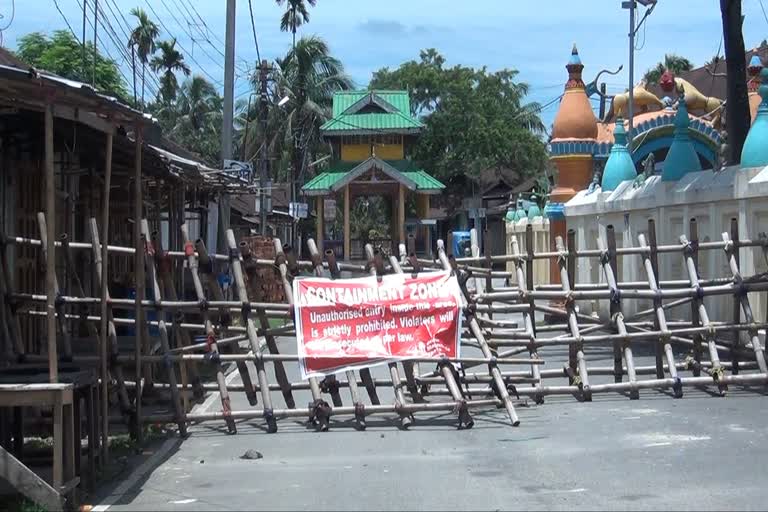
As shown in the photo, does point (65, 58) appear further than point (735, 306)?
Yes

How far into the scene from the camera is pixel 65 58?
3541cm

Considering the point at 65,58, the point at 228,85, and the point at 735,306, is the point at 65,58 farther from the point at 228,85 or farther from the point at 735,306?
the point at 735,306

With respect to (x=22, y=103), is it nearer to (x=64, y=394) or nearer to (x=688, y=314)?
(x=64, y=394)

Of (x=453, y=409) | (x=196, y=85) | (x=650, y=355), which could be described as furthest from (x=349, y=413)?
(x=196, y=85)

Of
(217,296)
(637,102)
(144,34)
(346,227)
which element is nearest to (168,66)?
(144,34)

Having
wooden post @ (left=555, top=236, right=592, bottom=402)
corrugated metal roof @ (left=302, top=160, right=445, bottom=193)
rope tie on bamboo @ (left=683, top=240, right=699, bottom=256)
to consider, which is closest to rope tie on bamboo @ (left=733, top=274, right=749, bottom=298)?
rope tie on bamboo @ (left=683, top=240, right=699, bottom=256)

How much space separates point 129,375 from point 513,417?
4.90m

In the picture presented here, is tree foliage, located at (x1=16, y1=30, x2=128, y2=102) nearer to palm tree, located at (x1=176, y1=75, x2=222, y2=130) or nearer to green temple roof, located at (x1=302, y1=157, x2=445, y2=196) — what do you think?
green temple roof, located at (x1=302, y1=157, x2=445, y2=196)

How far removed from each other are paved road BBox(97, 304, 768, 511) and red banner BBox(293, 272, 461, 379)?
77 centimetres

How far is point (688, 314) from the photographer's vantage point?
59.0 ft

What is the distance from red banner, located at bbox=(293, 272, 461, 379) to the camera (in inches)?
452

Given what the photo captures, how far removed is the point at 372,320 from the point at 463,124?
152 ft

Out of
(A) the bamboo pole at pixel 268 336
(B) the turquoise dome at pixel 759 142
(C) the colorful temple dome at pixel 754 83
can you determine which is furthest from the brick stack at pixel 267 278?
(C) the colorful temple dome at pixel 754 83

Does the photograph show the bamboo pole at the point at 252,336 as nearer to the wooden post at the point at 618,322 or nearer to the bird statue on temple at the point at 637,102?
the wooden post at the point at 618,322
